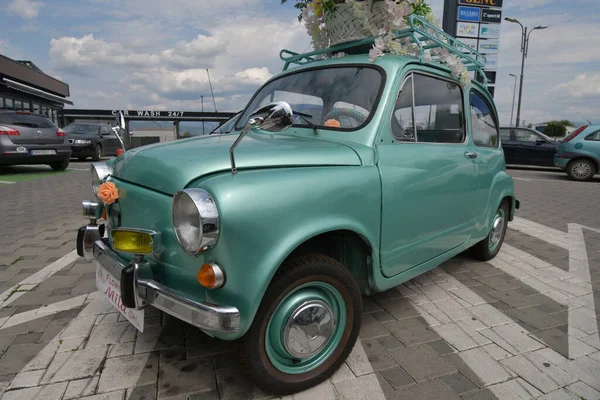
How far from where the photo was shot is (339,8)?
3.01m

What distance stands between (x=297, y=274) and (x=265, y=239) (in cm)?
26

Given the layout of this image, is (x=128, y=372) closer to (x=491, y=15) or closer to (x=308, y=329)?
(x=308, y=329)

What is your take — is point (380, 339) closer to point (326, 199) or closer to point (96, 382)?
point (326, 199)

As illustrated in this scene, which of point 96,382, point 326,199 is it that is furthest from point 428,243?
point 96,382

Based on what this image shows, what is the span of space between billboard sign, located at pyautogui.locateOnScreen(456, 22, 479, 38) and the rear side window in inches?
640

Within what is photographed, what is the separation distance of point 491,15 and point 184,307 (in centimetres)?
2057

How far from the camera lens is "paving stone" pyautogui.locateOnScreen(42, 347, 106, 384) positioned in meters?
2.09

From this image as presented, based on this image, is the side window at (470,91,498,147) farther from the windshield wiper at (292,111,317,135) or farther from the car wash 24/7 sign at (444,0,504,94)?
the car wash 24/7 sign at (444,0,504,94)

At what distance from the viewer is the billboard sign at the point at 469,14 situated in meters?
17.4

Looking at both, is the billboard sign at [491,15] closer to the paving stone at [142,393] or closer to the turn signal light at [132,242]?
the turn signal light at [132,242]

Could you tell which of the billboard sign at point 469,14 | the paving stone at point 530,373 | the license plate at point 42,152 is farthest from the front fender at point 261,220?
the billboard sign at point 469,14

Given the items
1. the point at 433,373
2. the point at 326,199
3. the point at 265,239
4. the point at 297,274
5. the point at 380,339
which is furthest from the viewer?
the point at 380,339

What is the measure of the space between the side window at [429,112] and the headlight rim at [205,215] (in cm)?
138

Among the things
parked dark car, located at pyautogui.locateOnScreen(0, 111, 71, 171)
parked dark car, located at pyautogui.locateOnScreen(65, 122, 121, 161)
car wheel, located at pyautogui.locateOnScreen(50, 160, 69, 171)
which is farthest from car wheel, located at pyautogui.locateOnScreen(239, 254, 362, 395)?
parked dark car, located at pyautogui.locateOnScreen(65, 122, 121, 161)
